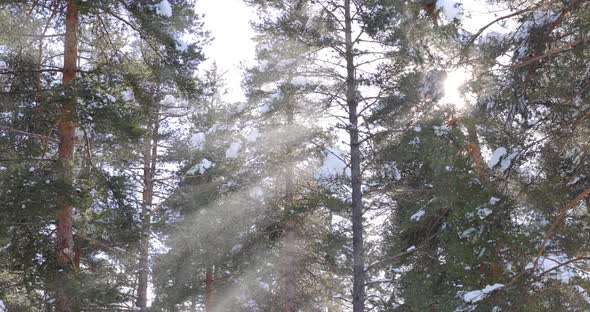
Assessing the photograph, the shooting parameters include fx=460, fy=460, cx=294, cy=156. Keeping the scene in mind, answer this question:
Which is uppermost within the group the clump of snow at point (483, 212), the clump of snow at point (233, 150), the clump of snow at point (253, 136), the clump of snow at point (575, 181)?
the clump of snow at point (253, 136)

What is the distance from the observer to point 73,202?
22.2 feet

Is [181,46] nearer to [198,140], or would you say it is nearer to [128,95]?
[128,95]

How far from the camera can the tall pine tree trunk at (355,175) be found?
955 cm

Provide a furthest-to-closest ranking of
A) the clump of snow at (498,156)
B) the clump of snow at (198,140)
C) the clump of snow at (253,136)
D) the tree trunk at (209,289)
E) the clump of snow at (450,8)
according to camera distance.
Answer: the tree trunk at (209,289), the clump of snow at (198,140), the clump of snow at (253,136), the clump of snow at (450,8), the clump of snow at (498,156)

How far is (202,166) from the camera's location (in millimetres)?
13875

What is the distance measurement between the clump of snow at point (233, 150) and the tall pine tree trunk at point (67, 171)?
20.4 ft

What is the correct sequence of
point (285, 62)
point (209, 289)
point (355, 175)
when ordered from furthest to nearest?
point (209, 289)
point (285, 62)
point (355, 175)

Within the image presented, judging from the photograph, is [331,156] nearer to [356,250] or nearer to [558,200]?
[356,250]

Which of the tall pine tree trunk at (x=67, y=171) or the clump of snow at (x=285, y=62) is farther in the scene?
the clump of snow at (x=285, y=62)

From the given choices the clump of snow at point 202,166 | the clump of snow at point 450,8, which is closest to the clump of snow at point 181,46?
the clump of snow at point 450,8

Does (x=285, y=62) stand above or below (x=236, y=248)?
above

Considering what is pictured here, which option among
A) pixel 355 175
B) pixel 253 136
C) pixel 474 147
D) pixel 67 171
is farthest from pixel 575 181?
pixel 253 136

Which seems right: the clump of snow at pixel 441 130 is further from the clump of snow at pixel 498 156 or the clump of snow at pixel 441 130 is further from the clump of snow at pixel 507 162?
the clump of snow at pixel 507 162

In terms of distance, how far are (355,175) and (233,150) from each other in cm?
462
